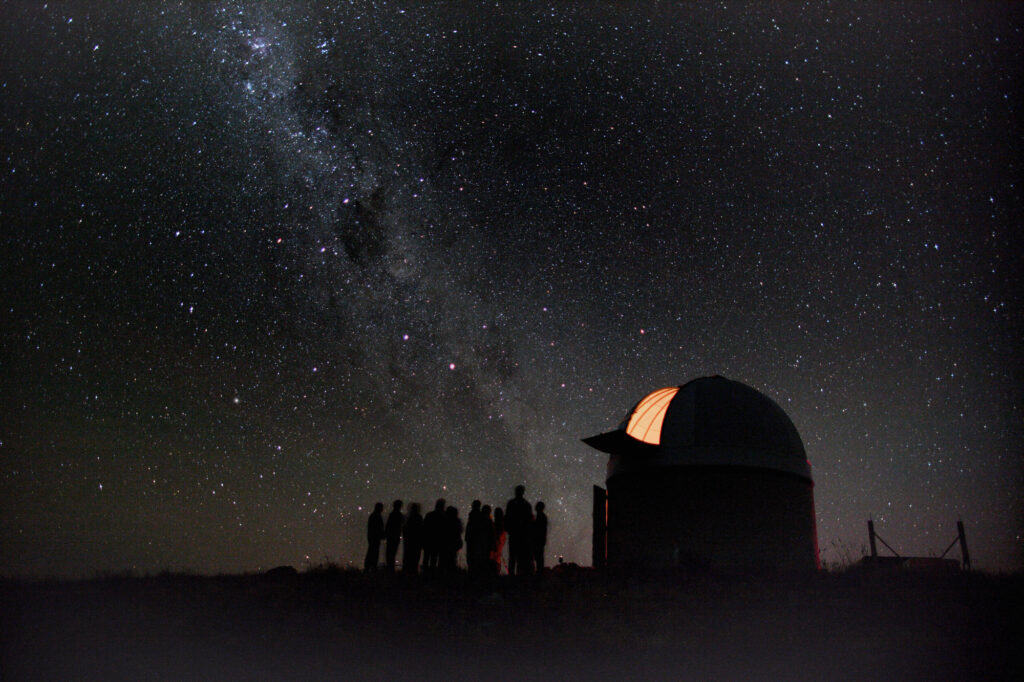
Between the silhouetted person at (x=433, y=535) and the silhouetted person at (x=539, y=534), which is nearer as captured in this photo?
the silhouetted person at (x=433, y=535)

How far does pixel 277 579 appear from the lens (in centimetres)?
1000

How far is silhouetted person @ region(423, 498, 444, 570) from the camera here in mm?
10547

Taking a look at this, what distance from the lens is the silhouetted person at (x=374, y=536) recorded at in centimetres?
1052

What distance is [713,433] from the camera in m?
12.6

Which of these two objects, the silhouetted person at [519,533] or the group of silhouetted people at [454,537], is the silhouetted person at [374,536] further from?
the silhouetted person at [519,533]

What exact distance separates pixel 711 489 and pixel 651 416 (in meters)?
2.37

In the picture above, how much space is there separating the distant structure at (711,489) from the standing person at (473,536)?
3.36 meters

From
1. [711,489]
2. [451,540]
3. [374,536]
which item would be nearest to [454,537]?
[451,540]

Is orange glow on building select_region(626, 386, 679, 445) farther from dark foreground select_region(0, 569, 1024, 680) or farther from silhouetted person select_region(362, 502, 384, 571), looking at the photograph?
silhouetted person select_region(362, 502, 384, 571)

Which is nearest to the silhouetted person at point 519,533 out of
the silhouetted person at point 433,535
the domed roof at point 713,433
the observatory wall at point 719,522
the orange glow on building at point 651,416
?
the silhouetted person at point 433,535

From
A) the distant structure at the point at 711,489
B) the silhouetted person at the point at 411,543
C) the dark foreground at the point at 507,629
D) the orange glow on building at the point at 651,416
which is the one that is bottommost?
the dark foreground at the point at 507,629

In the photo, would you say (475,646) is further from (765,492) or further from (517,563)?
(765,492)

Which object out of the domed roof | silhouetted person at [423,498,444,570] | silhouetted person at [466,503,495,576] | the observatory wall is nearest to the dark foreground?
silhouetted person at [466,503,495,576]

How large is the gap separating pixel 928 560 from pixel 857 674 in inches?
551
